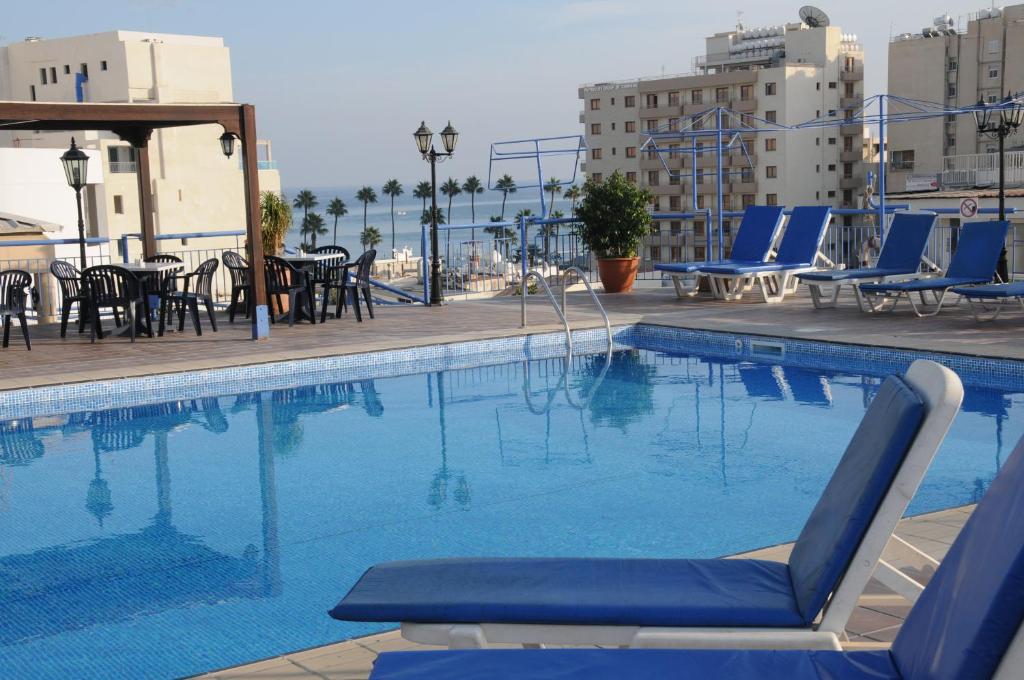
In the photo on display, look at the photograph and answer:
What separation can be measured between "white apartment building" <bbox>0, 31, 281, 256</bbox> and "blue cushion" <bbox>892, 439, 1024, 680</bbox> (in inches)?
1924

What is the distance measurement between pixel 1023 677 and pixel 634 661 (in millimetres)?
799

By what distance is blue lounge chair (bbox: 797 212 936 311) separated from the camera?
11836 mm

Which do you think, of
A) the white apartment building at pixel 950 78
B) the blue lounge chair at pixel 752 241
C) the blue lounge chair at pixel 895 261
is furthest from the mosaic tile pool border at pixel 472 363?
the white apartment building at pixel 950 78

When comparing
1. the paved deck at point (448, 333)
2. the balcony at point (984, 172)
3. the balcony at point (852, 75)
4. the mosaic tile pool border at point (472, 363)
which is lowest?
the mosaic tile pool border at point (472, 363)

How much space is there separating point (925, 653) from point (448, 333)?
9.04 m

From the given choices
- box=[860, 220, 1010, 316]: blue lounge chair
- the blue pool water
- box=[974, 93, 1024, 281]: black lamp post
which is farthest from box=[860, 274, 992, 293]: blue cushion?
the blue pool water

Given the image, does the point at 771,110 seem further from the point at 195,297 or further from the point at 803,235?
the point at 195,297

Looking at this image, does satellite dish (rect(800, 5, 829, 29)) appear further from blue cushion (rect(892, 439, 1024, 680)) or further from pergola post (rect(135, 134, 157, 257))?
blue cushion (rect(892, 439, 1024, 680))

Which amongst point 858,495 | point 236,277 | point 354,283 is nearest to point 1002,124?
point 354,283

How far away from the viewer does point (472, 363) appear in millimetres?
10578

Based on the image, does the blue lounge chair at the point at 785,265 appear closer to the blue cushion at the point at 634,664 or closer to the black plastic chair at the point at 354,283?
the black plastic chair at the point at 354,283

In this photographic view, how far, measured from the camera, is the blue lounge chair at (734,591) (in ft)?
8.43

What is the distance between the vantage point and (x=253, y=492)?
632 centimetres

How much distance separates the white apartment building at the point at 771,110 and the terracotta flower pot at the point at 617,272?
61.5m
